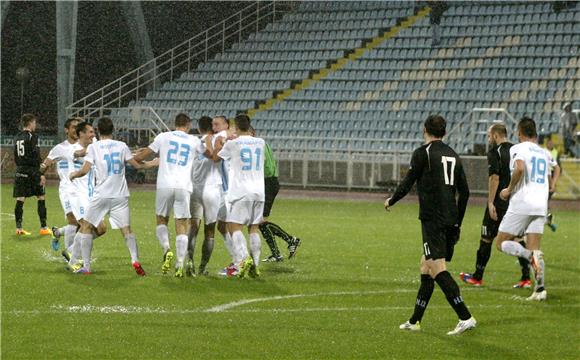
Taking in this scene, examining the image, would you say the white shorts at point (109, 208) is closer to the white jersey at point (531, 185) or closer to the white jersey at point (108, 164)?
the white jersey at point (108, 164)

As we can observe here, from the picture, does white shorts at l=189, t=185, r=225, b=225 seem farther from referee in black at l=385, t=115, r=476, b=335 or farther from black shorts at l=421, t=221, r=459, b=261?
black shorts at l=421, t=221, r=459, b=261

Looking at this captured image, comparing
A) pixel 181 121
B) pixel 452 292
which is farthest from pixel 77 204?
pixel 452 292

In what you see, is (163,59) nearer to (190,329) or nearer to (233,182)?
(233,182)

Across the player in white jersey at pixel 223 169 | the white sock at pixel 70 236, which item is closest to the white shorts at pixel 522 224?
the player in white jersey at pixel 223 169

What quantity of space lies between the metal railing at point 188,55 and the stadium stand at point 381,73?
30.4 inches

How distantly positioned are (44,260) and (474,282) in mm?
6116

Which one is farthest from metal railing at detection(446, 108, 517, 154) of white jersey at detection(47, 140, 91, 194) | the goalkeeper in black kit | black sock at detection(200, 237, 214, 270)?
black sock at detection(200, 237, 214, 270)

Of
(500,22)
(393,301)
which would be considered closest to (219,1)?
(500,22)

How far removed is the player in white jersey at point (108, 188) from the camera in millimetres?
14094

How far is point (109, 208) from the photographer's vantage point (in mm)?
14180

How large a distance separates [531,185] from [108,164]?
517cm

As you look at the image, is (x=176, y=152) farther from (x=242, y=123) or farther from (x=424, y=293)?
(x=424, y=293)

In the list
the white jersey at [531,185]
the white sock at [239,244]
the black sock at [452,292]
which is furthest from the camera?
the white sock at [239,244]

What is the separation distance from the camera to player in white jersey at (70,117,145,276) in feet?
46.2
